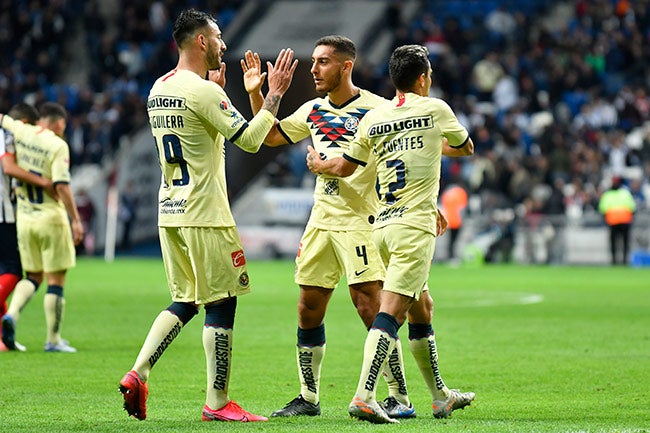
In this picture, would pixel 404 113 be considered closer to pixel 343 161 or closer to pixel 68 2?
pixel 343 161

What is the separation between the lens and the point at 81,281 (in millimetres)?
22906

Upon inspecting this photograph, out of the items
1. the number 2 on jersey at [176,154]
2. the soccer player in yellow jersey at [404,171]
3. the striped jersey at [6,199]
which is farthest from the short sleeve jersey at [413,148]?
the striped jersey at [6,199]

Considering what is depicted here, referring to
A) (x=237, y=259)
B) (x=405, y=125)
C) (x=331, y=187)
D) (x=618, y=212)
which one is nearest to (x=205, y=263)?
(x=237, y=259)

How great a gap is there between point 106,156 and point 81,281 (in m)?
11.7

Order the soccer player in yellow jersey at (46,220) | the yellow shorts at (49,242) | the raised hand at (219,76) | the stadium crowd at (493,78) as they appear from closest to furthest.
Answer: the raised hand at (219,76), the soccer player in yellow jersey at (46,220), the yellow shorts at (49,242), the stadium crowd at (493,78)

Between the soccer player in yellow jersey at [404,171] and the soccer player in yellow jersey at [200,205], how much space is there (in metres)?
0.65

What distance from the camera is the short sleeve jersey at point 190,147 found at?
25.3ft

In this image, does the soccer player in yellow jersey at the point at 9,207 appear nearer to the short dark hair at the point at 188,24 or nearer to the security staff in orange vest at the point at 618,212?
the short dark hair at the point at 188,24

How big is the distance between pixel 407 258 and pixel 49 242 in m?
5.77

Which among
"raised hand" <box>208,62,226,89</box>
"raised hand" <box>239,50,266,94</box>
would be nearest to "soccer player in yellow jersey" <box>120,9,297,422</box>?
"raised hand" <box>239,50,266,94</box>

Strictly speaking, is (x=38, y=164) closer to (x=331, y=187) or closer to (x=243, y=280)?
(x=331, y=187)

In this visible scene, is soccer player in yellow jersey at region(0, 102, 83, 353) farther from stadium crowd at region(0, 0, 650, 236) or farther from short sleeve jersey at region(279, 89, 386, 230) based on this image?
stadium crowd at region(0, 0, 650, 236)

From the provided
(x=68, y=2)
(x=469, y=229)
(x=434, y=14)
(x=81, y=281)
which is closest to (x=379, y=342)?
(x=81, y=281)

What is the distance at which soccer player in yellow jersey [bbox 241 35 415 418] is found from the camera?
810 cm
